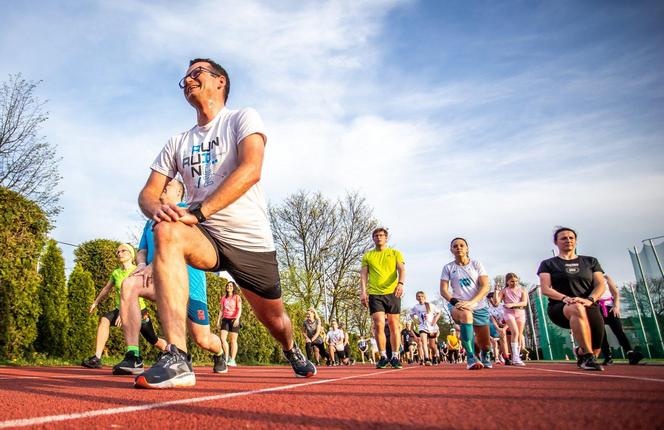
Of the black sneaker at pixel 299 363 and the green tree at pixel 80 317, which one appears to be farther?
the green tree at pixel 80 317

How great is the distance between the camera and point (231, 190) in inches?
116

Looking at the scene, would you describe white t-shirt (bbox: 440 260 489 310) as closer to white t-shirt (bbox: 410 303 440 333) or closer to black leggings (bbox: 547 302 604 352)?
black leggings (bbox: 547 302 604 352)

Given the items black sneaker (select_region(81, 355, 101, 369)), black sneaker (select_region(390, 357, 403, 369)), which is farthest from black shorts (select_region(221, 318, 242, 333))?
black sneaker (select_region(390, 357, 403, 369))

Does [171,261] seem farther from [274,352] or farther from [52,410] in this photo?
[274,352]

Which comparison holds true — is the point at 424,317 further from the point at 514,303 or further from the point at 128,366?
the point at 128,366

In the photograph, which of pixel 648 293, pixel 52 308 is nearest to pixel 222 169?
pixel 52 308

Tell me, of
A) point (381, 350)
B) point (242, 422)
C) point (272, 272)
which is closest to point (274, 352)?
point (381, 350)

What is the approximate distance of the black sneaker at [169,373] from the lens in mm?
2586

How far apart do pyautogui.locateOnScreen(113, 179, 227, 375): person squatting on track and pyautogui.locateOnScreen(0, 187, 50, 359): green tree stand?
4.24 m

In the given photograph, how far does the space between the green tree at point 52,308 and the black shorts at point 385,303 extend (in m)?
6.51

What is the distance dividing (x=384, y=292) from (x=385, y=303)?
184 mm

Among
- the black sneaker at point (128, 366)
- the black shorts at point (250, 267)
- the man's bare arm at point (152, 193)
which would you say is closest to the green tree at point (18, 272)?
the black sneaker at point (128, 366)

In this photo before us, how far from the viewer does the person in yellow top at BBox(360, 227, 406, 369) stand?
7.78 meters

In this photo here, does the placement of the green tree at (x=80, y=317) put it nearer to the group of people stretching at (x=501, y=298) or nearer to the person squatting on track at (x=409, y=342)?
the group of people stretching at (x=501, y=298)
